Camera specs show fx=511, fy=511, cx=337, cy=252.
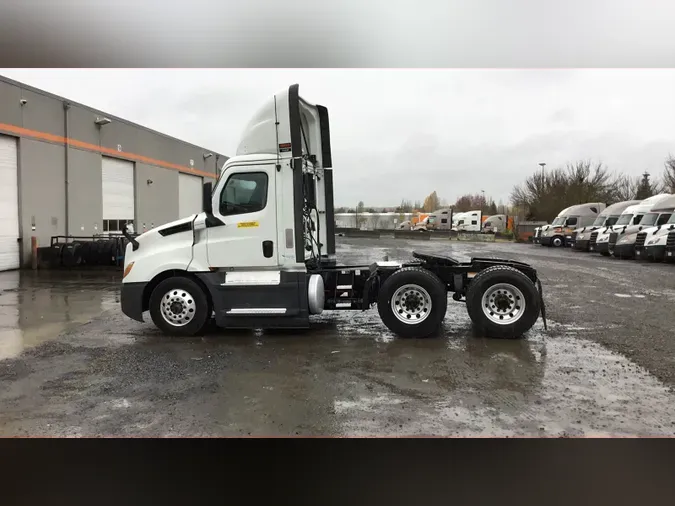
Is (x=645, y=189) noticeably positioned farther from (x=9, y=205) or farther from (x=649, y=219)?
(x=9, y=205)

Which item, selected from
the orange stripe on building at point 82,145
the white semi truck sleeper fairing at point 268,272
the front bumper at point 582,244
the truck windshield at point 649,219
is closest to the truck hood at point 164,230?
the white semi truck sleeper fairing at point 268,272

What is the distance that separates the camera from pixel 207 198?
776 centimetres

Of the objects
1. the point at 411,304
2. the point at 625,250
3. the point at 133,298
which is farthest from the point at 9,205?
the point at 625,250

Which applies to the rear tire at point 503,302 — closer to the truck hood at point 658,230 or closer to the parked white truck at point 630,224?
the truck hood at point 658,230

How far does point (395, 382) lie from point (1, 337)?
6555mm

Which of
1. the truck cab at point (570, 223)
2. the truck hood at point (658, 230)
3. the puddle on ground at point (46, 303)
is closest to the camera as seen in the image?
the puddle on ground at point (46, 303)

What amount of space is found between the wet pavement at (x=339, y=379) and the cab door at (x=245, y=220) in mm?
1294

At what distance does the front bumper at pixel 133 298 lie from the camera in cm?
805

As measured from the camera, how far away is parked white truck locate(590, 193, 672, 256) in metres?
24.0

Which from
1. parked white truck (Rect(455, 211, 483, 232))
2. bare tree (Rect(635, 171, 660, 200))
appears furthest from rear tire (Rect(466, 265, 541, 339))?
parked white truck (Rect(455, 211, 483, 232))

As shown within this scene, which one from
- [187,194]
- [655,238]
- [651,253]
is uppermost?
[187,194]

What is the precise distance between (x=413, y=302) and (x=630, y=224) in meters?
21.7
